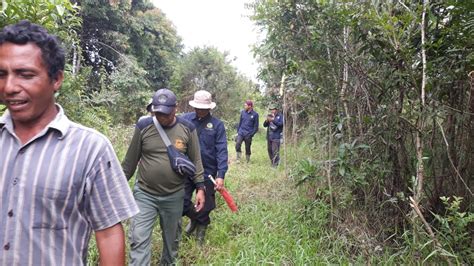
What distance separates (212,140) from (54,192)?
9.99 feet

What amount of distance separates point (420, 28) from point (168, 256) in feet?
9.46

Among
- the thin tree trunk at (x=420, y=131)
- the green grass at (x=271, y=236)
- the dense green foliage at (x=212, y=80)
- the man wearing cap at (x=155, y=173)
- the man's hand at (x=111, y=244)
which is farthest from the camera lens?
the dense green foliage at (x=212, y=80)

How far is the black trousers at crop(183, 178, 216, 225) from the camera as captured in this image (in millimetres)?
4152

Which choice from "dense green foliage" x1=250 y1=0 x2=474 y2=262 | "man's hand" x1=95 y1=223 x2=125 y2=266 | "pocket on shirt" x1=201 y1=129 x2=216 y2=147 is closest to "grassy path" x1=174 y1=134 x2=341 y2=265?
"dense green foliage" x1=250 y1=0 x2=474 y2=262

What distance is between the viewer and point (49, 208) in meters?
1.37

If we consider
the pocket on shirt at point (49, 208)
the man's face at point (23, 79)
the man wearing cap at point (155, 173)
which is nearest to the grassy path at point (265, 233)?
the man wearing cap at point (155, 173)

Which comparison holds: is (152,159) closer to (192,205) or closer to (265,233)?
(192,205)

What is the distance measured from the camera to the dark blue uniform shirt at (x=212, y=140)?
4.35m

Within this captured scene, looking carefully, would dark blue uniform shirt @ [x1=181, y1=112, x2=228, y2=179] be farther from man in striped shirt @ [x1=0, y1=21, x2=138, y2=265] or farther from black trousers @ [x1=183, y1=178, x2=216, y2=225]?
man in striped shirt @ [x1=0, y1=21, x2=138, y2=265]

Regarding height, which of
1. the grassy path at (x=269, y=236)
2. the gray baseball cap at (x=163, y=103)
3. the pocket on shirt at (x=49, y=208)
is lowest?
the grassy path at (x=269, y=236)

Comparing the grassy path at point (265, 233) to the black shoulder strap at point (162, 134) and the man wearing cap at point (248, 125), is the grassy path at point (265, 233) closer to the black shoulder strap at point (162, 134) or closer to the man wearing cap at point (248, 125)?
the black shoulder strap at point (162, 134)

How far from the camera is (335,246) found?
A: 3.76 meters

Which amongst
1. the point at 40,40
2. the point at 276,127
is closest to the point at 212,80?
the point at 276,127

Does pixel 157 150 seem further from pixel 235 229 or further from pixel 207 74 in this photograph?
pixel 207 74
